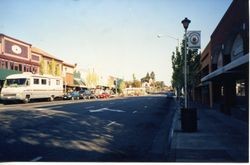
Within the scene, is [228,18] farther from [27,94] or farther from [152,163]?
[27,94]

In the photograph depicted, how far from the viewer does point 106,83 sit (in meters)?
118

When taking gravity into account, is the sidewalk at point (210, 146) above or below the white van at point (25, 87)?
below

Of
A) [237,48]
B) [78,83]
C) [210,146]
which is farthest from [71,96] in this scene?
[210,146]

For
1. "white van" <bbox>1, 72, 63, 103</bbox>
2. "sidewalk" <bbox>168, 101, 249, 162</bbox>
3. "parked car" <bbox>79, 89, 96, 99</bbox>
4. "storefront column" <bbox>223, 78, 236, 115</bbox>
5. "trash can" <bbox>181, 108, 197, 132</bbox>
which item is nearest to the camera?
"sidewalk" <bbox>168, 101, 249, 162</bbox>

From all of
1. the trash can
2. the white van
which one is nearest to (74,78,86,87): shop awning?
the white van

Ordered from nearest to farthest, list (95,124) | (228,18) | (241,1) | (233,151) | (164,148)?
(233,151) → (164,148) → (95,124) → (241,1) → (228,18)

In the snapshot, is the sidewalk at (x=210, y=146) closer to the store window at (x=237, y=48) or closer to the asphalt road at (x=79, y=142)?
the asphalt road at (x=79, y=142)

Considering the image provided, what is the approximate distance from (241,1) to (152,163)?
12.9m

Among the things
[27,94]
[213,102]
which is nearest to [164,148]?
[213,102]

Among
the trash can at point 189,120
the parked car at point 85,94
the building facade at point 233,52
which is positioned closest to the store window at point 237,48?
the building facade at point 233,52

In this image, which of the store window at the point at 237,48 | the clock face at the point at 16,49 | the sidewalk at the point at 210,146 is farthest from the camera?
the clock face at the point at 16,49

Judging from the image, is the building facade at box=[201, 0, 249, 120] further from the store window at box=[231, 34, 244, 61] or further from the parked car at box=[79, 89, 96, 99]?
the parked car at box=[79, 89, 96, 99]

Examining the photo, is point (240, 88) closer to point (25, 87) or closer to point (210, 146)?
point (210, 146)

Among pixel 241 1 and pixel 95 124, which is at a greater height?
pixel 241 1
